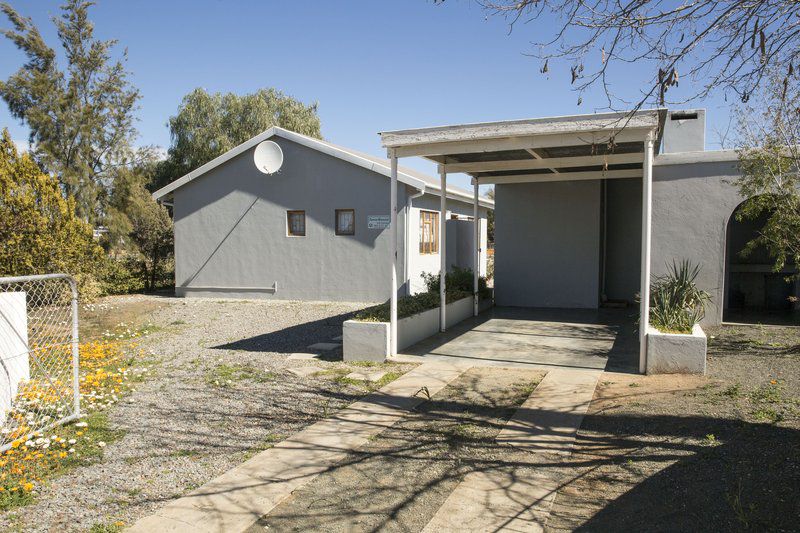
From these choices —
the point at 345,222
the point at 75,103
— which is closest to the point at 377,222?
the point at 345,222

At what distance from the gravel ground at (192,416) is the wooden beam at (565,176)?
472 centimetres

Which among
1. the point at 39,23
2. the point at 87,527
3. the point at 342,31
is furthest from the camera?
the point at 39,23

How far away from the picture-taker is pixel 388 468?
447 cm

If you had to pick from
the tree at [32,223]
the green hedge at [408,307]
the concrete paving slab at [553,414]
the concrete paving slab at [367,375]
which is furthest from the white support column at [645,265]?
the tree at [32,223]

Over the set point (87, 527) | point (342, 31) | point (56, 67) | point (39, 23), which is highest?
point (39, 23)

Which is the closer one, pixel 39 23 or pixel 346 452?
pixel 346 452

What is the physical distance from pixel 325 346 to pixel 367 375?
2.03m

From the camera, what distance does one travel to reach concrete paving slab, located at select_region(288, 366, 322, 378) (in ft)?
24.5

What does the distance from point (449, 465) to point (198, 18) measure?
1178 centimetres

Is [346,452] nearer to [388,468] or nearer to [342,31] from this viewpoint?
[388,468]

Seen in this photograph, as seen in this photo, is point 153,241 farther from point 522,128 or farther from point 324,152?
point 522,128

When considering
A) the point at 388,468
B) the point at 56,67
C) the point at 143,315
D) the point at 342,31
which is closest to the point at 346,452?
the point at 388,468

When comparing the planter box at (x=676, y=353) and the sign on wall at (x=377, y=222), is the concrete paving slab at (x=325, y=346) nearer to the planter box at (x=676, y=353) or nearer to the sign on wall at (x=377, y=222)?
the planter box at (x=676, y=353)

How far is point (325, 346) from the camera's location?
30.2 ft
